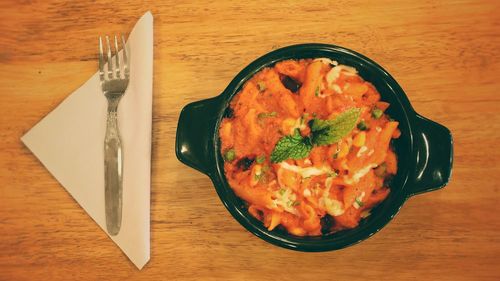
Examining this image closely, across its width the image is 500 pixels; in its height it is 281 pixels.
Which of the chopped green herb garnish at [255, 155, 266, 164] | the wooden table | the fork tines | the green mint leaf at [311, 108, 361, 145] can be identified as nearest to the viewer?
the green mint leaf at [311, 108, 361, 145]

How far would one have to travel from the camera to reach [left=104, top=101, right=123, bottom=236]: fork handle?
1.84m

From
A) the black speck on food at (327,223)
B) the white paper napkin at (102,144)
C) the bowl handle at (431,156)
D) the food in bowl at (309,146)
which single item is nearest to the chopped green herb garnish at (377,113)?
the food in bowl at (309,146)

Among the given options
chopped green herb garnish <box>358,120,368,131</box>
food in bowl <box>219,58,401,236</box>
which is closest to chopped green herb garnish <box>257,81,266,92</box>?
food in bowl <box>219,58,401,236</box>

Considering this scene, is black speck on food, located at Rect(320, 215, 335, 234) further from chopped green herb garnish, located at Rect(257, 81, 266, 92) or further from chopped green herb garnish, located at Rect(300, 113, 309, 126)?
chopped green herb garnish, located at Rect(257, 81, 266, 92)

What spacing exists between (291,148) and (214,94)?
0.55 m

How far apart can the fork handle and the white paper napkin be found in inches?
0.8

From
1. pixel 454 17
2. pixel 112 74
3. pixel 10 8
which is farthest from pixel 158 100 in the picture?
pixel 454 17

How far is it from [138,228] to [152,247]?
98mm

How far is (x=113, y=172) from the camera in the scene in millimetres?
1875

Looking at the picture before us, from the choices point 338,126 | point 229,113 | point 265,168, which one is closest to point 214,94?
point 229,113

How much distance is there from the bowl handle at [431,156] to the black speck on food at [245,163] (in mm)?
552

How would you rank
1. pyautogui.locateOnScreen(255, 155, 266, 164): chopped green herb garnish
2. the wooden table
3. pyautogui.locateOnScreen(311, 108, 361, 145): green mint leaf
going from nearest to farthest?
1. pyautogui.locateOnScreen(311, 108, 361, 145): green mint leaf
2. pyautogui.locateOnScreen(255, 155, 266, 164): chopped green herb garnish
3. the wooden table

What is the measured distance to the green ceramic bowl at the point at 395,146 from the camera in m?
1.49

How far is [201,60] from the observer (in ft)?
6.20
